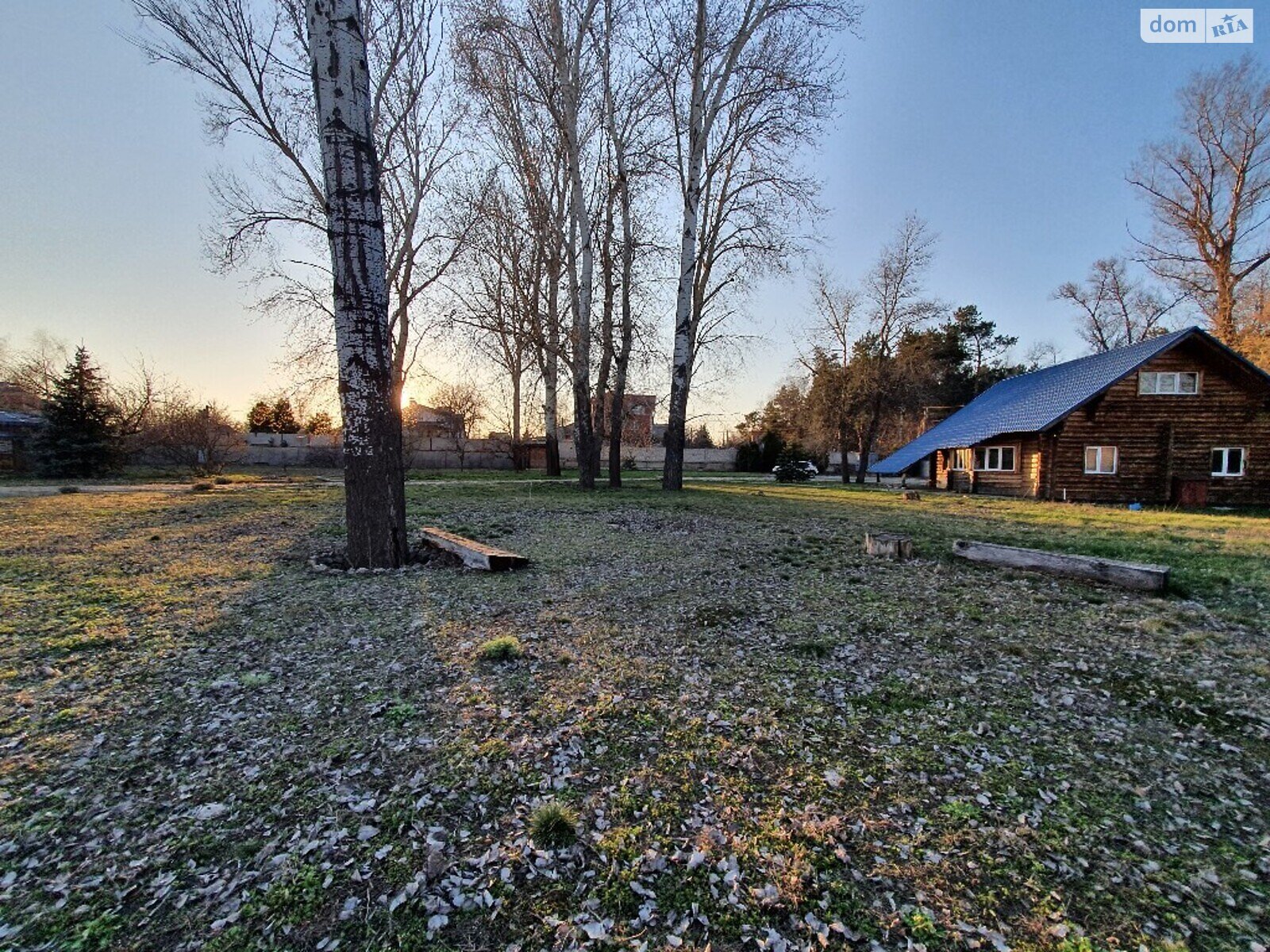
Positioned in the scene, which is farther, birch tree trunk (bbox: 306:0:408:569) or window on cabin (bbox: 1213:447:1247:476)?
window on cabin (bbox: 1213:447:1247:476)

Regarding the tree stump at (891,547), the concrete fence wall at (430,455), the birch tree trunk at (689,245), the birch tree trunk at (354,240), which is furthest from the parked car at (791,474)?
the birch tree trunk at (354,240)

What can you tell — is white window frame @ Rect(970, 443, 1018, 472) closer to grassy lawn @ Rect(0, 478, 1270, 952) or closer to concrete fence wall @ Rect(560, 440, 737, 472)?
A: grassy lawn @ Rect(0, 478, 1270, 952)

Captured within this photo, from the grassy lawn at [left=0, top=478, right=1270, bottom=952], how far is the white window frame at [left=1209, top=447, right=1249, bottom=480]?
1881cm

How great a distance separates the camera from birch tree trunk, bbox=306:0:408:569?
5.93 m

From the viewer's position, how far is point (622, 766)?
272 cm

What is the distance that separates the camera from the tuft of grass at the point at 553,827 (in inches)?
86.9

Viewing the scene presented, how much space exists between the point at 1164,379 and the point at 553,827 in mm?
25120

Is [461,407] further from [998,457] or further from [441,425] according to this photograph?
[998,457]

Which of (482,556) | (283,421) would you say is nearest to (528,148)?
(482,556)

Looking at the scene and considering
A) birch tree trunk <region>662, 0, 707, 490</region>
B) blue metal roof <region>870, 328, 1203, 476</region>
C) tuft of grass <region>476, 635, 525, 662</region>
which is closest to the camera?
tuft of grass <region>476, 635, 525, 662</region>

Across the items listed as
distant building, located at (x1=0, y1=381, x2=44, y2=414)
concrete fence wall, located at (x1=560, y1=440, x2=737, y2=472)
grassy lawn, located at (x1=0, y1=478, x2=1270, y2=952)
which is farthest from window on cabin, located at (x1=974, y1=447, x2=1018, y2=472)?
distant building, located at (x1=0, y1=381, x2=44, y2=414)

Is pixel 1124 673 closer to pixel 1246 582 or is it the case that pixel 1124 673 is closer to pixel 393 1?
pixel 1246 582

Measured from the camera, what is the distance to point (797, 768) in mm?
2727

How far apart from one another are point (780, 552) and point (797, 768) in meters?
5.24
